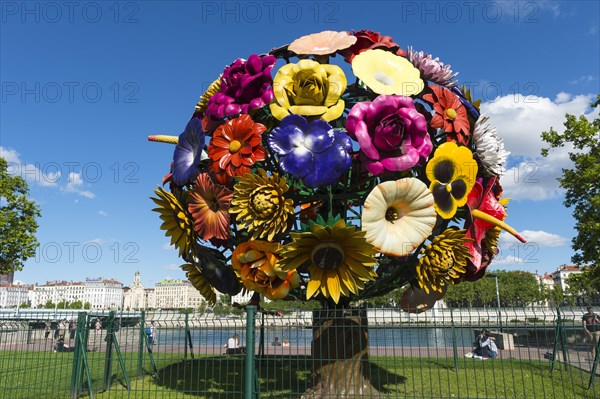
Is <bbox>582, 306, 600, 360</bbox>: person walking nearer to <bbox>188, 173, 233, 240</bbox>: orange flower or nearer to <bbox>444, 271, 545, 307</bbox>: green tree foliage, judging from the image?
<bbox>188, 173, 233, 240</bbox>: orange flower

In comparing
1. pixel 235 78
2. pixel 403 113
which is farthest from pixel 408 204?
pixel 235 78

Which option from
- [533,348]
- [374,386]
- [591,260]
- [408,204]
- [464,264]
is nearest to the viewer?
[408,204]

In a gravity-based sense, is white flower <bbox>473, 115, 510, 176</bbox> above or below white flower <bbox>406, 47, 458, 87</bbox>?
below

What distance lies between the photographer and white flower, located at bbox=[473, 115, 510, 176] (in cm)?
1100

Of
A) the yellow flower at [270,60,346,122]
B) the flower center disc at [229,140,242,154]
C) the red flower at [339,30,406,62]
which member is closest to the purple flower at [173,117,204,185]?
the flower center disc at [229,140,242,154]

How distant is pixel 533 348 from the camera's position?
22328 millimetres

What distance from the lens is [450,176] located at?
987cm

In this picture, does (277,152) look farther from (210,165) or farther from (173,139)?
(173,139)

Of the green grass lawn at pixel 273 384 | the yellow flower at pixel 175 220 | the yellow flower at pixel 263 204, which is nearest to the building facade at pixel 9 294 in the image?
the green grass lawn at pixel 273 384

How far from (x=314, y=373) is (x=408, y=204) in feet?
14.2

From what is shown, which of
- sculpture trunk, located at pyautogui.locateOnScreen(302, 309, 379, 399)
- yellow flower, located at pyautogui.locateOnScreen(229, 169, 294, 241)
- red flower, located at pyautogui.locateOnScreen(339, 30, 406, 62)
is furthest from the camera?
red flower, located at pyautogui.locateOnScreen(339, 30, 406, 62)

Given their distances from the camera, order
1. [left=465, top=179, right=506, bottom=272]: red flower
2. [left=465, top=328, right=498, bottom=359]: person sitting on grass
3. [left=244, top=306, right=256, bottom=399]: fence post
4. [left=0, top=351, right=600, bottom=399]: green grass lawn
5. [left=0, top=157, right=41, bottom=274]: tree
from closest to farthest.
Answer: [left=244, top=306, right=256, bottom=399]: fence post, [left=0, top=351, right=600, bottom=399]: green grass lawn, [left=465, top=179, right=506, bottom=272]: red flower, [left=465, top=328, right=498, bottom=359]: person sitting on grass, [left=0, top=157, right=41, bottom=274]: tree

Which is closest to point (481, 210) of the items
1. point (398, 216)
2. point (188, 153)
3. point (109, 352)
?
point (398, 216)

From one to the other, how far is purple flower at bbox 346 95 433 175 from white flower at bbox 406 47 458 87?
265 cm
